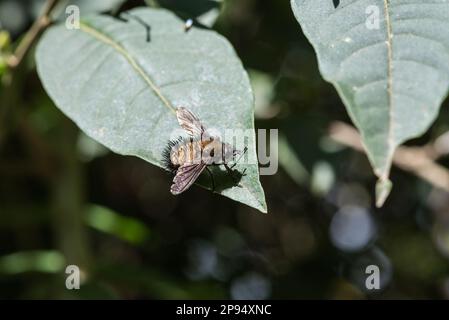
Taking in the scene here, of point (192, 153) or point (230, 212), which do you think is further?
point (230, 212)

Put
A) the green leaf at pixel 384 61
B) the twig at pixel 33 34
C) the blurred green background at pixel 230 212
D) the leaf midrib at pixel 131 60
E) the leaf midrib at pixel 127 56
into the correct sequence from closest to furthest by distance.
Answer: the green leaf at pixel 384 61, the leaf midrib at pixel 131 60, the leaf midrib at pixel 127 56, the twig at pixel 33 34, the blurred green background at pixel 230 212

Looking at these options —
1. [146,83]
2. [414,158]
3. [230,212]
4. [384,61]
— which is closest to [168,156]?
[146,83]

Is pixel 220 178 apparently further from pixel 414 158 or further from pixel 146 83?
pixel 414 158

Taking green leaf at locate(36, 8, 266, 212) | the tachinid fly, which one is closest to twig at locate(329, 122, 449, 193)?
green leaf at locate(36, 8, 266, 212)

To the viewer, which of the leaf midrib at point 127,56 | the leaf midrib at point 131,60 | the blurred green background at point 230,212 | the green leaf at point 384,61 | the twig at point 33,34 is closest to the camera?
the green leaf at point 384,61

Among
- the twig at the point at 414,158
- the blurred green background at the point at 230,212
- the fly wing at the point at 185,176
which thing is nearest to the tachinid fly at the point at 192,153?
the fly wing at the point at 185,176

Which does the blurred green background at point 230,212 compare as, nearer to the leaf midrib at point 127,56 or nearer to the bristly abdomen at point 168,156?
the leaf midrib at point 127,56

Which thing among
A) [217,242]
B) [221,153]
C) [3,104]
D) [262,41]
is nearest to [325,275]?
[217,242]
